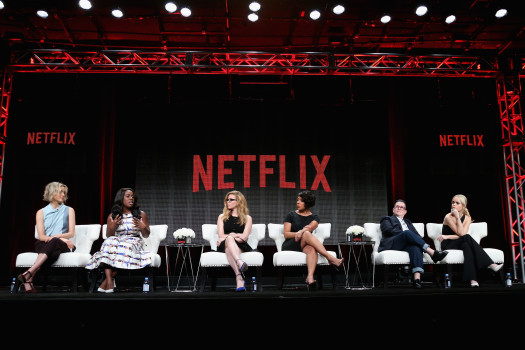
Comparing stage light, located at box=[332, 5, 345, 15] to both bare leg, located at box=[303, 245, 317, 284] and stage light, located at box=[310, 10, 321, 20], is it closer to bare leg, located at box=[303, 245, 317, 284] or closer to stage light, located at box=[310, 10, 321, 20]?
stage light, located at box=[310, 10, 321, 20]

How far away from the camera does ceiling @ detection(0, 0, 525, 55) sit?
574 cm

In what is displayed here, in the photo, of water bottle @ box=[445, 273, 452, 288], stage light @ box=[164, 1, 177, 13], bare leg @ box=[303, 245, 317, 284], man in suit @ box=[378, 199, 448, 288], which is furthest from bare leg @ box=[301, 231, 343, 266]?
stage light @ box=[164, 1, 177, 13]

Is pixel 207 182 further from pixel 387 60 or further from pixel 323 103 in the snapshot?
pixel 387 60

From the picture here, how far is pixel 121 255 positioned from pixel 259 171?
118 inches

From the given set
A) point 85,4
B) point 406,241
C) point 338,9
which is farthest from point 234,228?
point 85,4

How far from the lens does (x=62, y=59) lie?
6988 millimetres

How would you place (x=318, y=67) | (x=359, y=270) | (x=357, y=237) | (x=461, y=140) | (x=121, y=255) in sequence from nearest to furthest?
(x=121, y=255), (x=357, y=237), (x=359, y=270), (x=318, y=67), (x=461, y=140)

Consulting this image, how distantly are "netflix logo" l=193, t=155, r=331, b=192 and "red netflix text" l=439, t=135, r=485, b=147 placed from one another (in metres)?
1.90

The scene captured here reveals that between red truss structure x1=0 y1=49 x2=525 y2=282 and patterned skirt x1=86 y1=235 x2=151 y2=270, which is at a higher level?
red truss structure x1=0 y1=49 x2=525 y2=282

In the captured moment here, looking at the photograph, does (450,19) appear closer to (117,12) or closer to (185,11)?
(185,11)

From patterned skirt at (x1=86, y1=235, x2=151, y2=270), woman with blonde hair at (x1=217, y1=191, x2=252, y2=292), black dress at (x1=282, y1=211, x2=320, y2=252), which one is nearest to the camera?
patterned skirt at (x1=86, y1=235, x2=151, y2=270)

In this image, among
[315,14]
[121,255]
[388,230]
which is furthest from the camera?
[315,14]

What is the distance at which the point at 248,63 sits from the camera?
21.6 feet

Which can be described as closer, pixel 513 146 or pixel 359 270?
pixel 359 270
